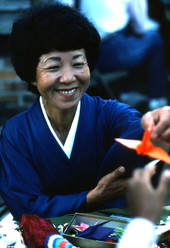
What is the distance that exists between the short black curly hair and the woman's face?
0.12ft

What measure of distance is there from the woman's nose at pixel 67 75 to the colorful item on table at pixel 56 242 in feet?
2.62

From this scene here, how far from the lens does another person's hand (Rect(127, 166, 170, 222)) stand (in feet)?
3.57

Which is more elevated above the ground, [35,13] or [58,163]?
[35,13]

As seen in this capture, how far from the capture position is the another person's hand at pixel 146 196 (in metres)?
1.09

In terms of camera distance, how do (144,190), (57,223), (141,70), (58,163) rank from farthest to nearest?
(141,70), (58,163), (57,223), (144,190)

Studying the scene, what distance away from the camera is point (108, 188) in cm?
214

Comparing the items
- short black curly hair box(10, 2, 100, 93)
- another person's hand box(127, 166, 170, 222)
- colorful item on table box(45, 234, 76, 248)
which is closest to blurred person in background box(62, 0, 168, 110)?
short black curly hair box(10, 2, 100, 93)

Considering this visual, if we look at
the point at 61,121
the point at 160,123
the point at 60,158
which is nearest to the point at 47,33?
the point at 61,121

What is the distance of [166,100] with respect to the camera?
547 centimetres

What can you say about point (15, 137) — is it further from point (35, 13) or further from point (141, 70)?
point (141, 70)

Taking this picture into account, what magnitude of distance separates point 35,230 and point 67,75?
790mm

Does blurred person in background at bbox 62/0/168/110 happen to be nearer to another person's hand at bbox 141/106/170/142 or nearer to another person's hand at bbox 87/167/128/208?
another person's hand at bbox 87/167/128/208

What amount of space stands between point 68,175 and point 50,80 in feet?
1.66

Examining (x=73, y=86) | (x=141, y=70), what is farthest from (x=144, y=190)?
(x=141, y=70)
